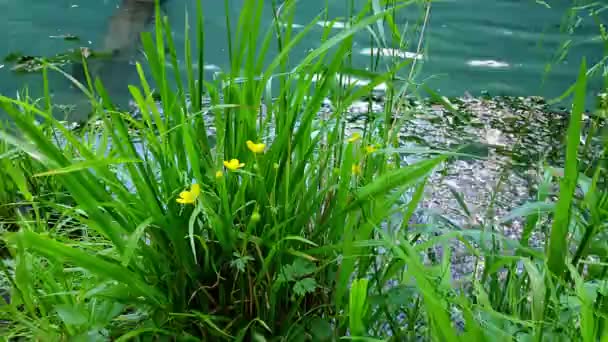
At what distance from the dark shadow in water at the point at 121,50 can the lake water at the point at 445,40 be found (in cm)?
2

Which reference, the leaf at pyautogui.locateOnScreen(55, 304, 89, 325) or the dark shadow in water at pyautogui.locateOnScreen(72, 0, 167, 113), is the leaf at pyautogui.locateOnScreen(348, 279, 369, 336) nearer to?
the leaf at pyautogui.locateOnScreen(55, 304, 89, 325)

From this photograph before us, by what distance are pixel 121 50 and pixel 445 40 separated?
201 cm

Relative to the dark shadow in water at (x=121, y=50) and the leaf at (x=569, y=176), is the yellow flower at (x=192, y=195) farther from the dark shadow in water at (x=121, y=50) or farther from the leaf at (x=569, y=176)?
the dark shadow in water at (x=121, y=50)

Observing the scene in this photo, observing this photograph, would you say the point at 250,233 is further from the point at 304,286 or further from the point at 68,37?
the point at 68,37

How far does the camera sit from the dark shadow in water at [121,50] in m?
3.19

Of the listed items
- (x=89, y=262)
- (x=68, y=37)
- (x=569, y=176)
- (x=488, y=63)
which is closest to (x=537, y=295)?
(x=569, y=176)

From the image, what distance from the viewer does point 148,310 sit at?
3.76ft

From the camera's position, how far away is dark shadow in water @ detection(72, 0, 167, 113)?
10.5 feet

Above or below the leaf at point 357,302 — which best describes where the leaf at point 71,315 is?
below

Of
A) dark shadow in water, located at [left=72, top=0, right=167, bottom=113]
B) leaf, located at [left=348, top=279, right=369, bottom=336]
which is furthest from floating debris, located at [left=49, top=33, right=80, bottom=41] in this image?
leaf, located at [left=348, top=279, right=369, bottom=336]

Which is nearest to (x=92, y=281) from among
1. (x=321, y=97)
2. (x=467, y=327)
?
(x=321, y=97)

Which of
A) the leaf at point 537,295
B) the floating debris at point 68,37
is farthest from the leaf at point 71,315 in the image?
the floating debris at point 68,37

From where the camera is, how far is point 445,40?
12.6ft

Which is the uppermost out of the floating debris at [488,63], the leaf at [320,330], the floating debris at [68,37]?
the floating debris at [68,37]
